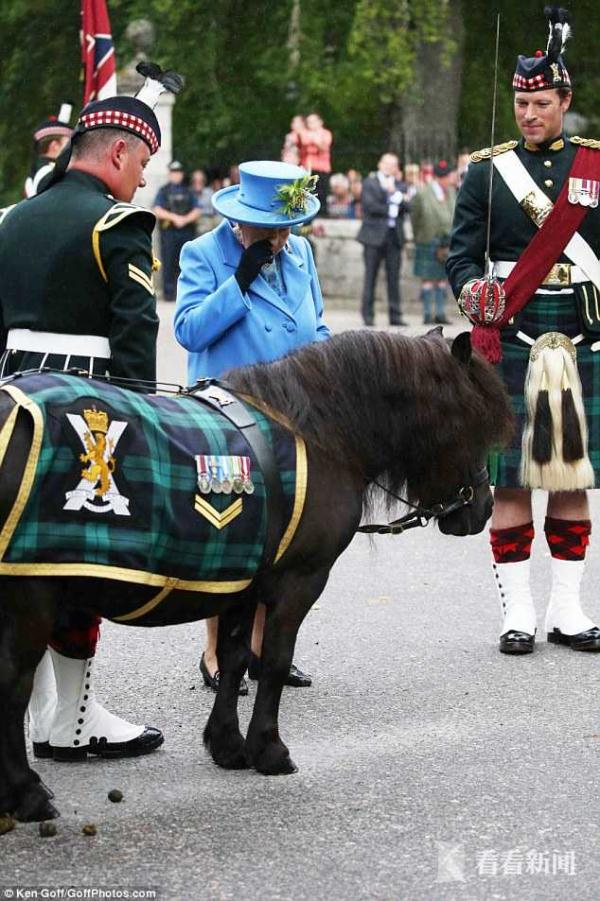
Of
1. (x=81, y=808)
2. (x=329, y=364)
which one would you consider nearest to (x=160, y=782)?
(x=81, y=808)

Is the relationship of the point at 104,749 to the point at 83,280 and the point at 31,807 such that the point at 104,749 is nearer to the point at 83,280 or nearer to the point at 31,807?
the point at 31,807

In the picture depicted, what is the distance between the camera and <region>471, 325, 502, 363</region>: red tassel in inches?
259

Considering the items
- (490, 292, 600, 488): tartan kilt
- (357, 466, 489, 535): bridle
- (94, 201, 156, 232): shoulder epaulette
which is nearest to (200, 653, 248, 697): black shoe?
(357, 466, 489, 535): bridle

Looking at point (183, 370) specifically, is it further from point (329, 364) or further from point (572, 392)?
point (329, 364)

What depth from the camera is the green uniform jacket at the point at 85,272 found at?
16.2 ft

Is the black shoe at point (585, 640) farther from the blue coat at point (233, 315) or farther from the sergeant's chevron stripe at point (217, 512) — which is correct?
the sergeant's chevron stripe at point (217, 512)

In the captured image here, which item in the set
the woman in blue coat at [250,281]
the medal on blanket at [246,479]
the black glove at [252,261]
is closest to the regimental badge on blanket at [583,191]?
the woman in blue coat at [250,281]

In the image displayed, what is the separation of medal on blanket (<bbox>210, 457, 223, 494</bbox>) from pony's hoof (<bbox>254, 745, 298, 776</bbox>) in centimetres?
92

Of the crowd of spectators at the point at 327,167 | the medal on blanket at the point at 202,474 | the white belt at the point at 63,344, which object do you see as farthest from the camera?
the crowd of spectators at the point at 327,167

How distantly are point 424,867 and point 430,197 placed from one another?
57.6ft

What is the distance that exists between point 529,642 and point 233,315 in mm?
1877

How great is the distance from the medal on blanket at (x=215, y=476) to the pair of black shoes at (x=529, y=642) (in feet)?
7.87

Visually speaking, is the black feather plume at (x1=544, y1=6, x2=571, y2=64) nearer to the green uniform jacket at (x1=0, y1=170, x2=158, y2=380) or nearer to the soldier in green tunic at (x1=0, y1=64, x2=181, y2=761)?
the soldier in green tunic at (x1=0, y1=64, x2=181, y2=761)

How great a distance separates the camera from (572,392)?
6699mm
